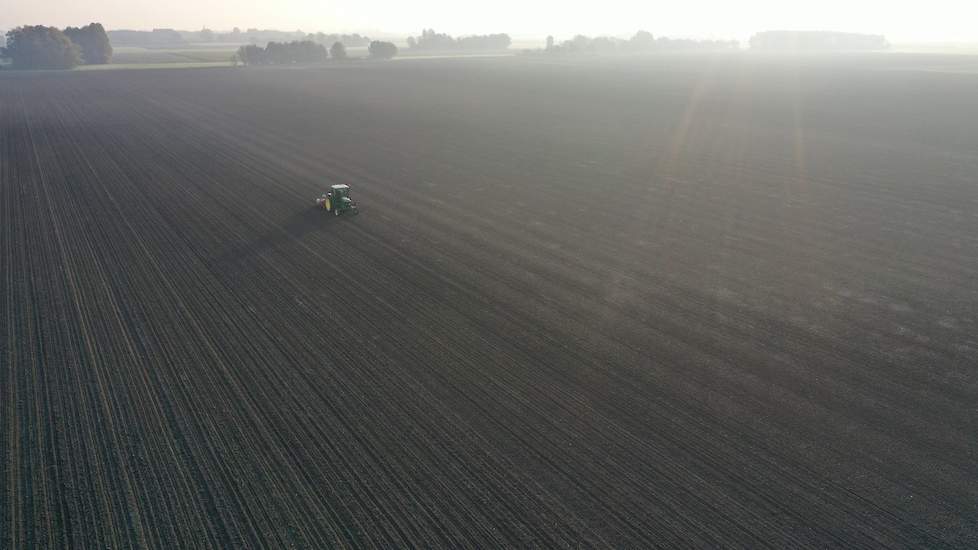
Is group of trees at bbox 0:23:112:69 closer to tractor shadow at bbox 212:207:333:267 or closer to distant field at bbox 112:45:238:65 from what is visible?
distant field at bbox 112:45:238:65

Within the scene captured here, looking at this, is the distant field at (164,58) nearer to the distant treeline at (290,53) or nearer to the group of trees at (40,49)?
the distant treeline at (290,53)

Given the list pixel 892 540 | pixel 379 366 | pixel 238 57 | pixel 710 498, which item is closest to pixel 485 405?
pixel 379 366

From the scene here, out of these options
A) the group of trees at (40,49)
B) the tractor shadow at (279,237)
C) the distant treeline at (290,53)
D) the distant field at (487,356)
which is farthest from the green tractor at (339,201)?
the distant treeline at (290,53)

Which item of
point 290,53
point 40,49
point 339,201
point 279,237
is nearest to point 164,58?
point 290,53

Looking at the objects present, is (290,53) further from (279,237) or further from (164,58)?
(279,237)

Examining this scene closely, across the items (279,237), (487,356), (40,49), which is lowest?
(487,356)
